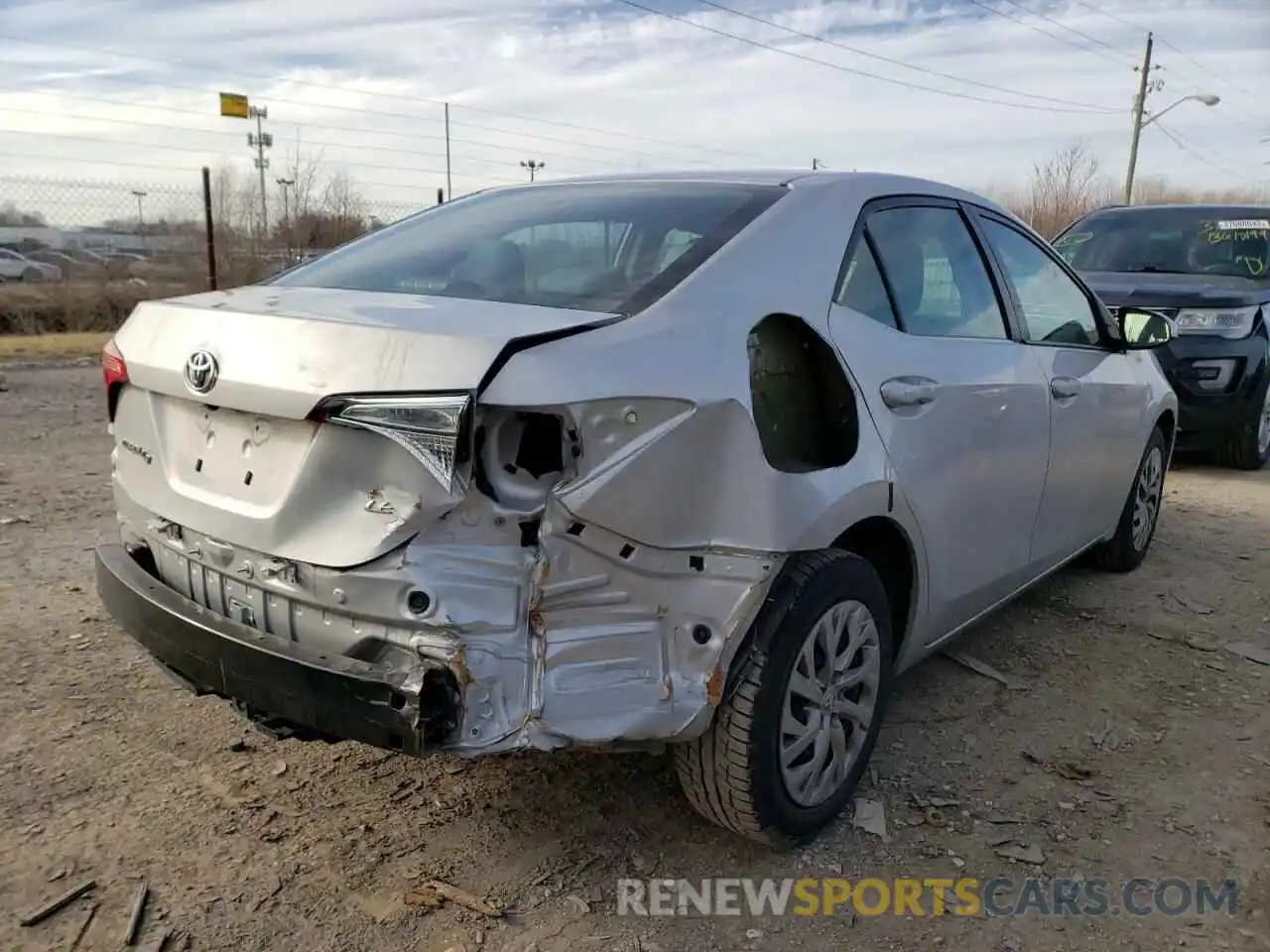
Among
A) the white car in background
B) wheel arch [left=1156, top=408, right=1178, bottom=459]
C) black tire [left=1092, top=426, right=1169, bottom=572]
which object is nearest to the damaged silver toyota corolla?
black tire [left=1092, top=426, right=1169, bottom=572]

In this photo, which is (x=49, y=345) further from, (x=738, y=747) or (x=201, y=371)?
(x=738, y=747)

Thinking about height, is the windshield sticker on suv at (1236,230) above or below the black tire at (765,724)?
above

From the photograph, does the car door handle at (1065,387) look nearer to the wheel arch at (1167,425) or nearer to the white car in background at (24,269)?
the wheel arch at (1167,425)

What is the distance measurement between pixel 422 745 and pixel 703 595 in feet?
2.13

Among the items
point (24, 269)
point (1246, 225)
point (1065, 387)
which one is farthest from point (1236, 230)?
point (24, 269)

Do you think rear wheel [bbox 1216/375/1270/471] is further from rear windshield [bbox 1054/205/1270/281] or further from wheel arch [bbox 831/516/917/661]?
wheel arch [bbox 831/516/917/661]

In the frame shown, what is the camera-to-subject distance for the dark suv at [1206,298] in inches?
275

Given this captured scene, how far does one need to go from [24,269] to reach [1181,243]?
14095 millimetres

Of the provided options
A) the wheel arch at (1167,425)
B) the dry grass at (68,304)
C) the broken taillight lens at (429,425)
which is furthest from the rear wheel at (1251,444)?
the dry grass at (68,304)

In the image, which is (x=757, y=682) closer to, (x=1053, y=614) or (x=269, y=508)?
(x=269, y=508)

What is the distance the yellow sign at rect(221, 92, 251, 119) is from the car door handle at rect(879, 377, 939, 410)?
15.8 m

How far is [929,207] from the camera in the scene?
330 cm

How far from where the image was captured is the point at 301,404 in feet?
6.86

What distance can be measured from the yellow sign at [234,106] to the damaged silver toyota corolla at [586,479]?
14.7 meters
